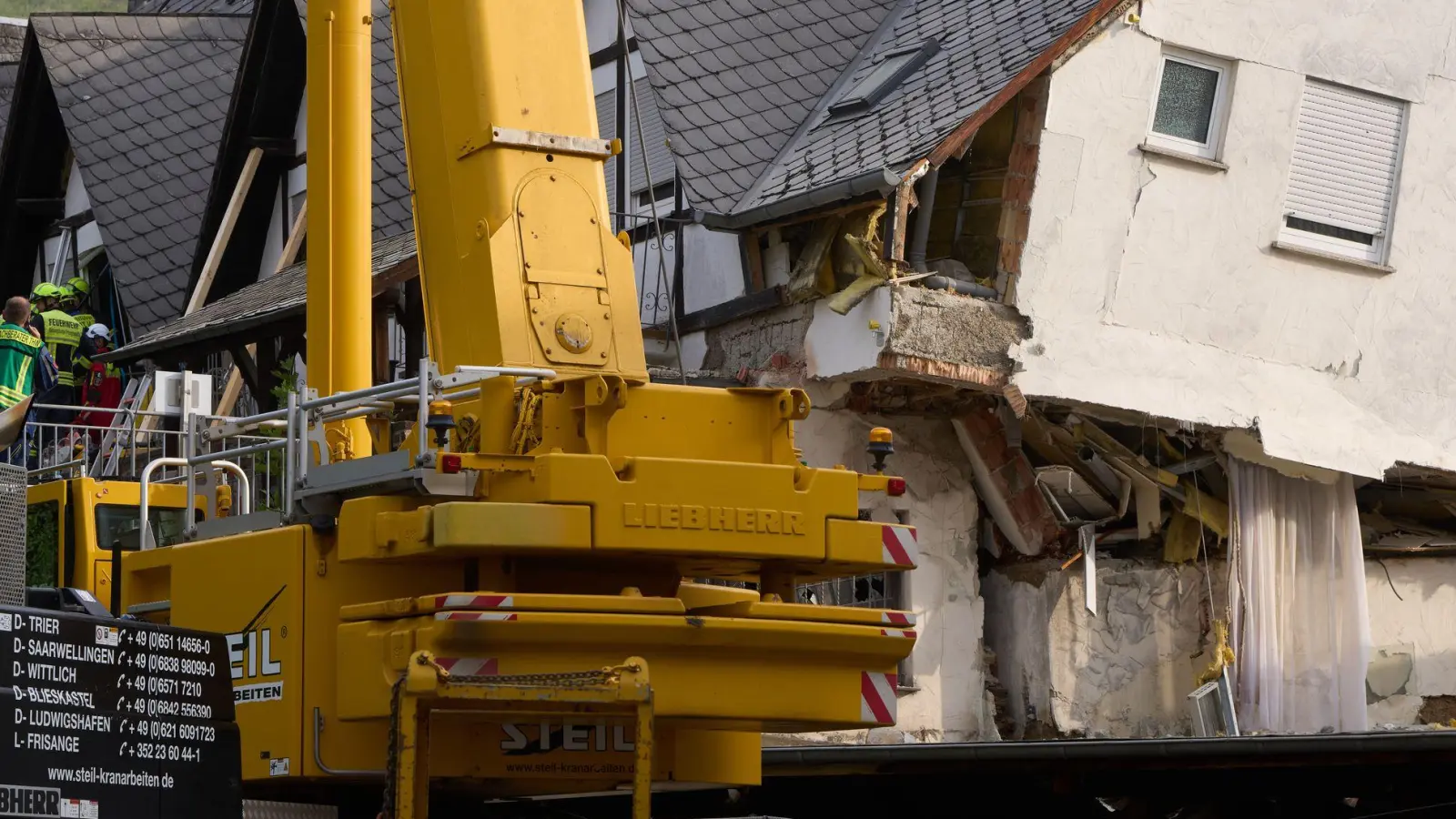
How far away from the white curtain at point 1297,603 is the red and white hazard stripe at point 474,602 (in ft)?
34.5

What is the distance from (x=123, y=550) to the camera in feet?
40.5

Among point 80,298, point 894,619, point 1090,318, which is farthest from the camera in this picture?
point 80,298

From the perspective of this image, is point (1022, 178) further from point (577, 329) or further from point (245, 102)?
point (245, 102)

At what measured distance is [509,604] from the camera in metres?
9.38

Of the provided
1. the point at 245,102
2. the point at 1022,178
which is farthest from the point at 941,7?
the point at 245,102

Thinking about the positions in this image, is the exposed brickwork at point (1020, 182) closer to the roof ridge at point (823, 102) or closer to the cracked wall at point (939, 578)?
the cracked wall at point (939, 578)

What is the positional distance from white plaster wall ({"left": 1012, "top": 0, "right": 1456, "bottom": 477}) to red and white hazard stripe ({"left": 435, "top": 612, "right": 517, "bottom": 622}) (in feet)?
28.4

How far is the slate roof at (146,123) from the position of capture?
23781 millimetres

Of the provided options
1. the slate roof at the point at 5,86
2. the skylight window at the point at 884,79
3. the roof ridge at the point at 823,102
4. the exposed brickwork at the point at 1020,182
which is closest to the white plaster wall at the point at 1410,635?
the exposed brickwork at the point at 1020,182

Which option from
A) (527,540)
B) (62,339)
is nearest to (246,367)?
(62,339)

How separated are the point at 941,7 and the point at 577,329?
34.3 feet

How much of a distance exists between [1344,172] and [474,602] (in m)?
11.7

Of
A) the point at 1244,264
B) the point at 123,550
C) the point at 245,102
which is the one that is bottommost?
the point at 123,550

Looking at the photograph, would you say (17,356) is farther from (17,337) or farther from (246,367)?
(246,367)
